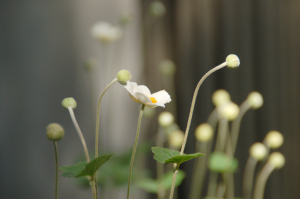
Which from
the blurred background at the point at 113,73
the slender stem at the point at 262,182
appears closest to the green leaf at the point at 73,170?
the blurred background at the point at 113,73

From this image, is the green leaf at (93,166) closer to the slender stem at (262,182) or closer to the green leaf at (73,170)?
the green leaf at (73,170)

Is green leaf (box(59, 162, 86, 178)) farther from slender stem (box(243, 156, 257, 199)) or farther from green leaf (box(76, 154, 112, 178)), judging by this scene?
slender stem (box(243, 156, 257, 199))

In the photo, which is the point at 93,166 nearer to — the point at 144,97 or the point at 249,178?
the point at 144,97

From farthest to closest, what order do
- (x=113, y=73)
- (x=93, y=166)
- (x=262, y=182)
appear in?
(x=113, y=73) → (x=262, y=182) → (x=93, y=166)

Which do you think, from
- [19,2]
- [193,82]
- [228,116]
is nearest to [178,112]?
[193,82]

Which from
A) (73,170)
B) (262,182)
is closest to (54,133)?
(73,170)

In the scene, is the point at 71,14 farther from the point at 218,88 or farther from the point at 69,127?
the point at 218,88
